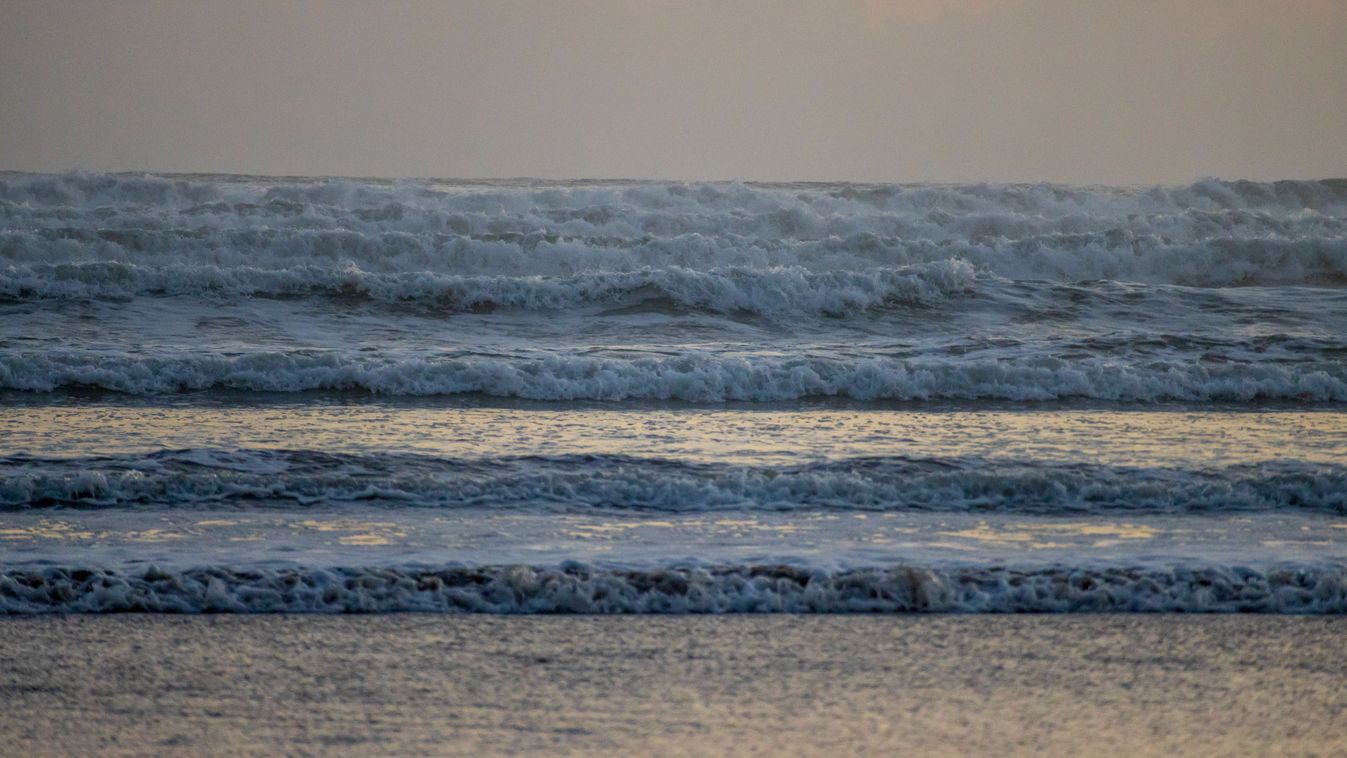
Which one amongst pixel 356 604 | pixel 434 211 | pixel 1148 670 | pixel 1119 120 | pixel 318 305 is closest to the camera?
pixel 1148 670

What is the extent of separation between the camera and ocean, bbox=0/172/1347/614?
3.95 m

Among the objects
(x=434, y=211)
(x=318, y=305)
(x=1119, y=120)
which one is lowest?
(x=318, y=305)

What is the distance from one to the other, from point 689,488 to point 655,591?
1.37 meters

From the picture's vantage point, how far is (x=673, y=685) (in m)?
3.07

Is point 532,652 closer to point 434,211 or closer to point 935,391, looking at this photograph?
point 935,391

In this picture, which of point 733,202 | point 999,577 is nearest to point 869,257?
point 733,202

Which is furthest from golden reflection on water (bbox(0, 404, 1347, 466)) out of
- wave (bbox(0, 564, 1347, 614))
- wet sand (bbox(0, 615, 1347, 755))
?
wet sand (bbox(0, 615, 1347, 755))

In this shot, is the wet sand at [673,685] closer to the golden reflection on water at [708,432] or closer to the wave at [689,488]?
the wave at [689,488]

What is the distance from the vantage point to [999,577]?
12.8 feet

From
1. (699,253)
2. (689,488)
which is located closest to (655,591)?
(689,488)

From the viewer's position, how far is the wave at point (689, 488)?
5.06 m

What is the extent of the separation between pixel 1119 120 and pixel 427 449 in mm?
20083

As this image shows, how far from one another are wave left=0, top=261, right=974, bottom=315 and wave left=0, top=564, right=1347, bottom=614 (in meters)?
7.83

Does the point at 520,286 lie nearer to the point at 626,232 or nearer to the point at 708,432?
the point at 626,232
